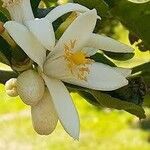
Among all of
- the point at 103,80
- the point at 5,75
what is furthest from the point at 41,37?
the point at 5,75

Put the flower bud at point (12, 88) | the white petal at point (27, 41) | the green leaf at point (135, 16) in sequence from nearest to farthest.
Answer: the white petal at point (27, 41) → the flower bud at point (12, 88) → the green leaf at point (135, 16)

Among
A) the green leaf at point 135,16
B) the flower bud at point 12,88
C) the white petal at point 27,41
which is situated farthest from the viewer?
the green leaf at point 135,16

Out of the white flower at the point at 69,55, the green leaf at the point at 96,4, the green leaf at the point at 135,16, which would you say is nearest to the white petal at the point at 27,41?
the white flower at the point at 69,55

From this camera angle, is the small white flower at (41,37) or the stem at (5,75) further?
the stem at (5,75)

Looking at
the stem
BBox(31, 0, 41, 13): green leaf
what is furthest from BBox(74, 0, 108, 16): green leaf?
the stem

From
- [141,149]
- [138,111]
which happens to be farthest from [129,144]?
[138,111]

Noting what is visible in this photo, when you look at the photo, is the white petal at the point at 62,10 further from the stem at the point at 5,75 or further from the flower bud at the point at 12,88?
the stem at the point at 5,75
